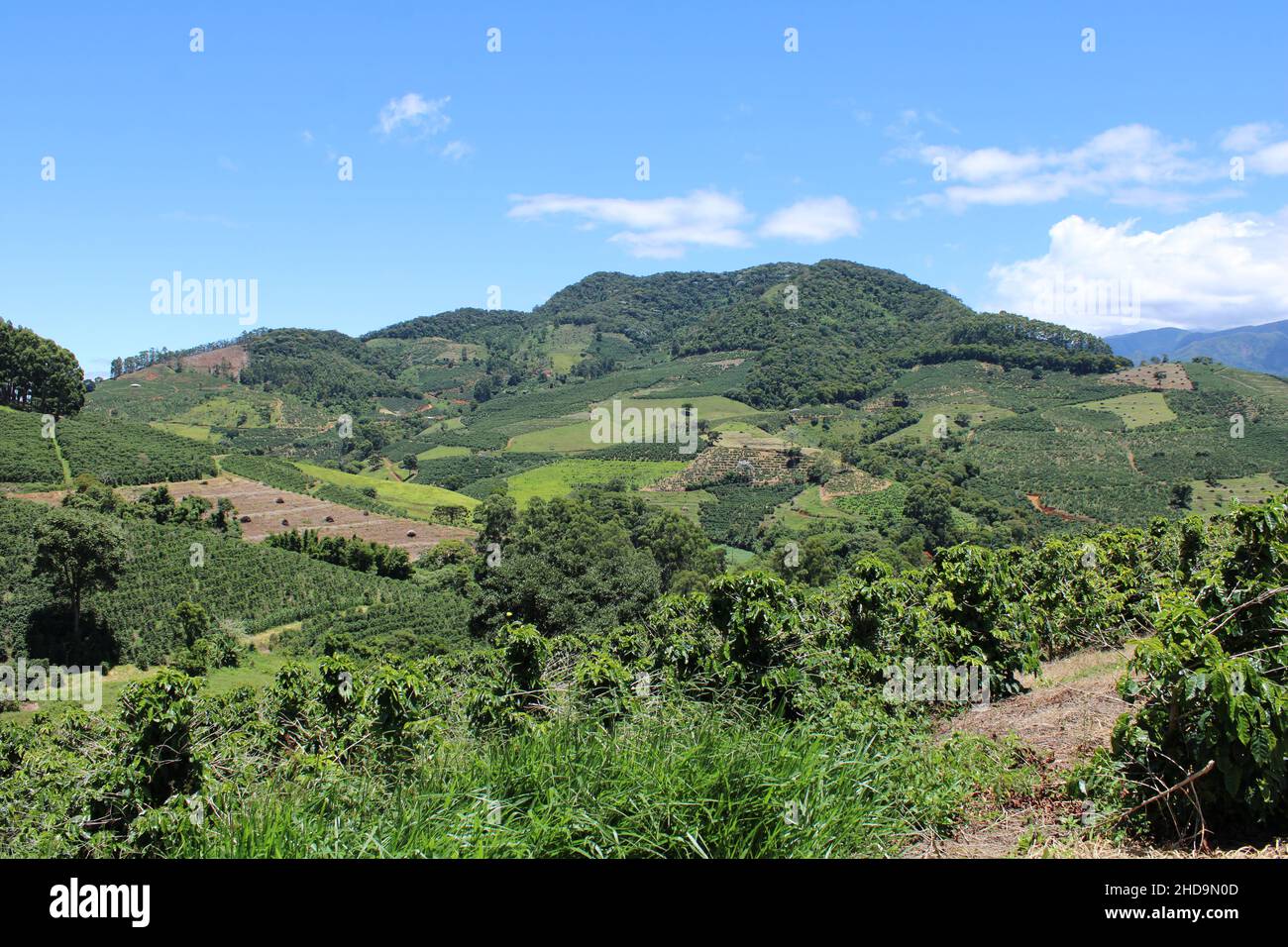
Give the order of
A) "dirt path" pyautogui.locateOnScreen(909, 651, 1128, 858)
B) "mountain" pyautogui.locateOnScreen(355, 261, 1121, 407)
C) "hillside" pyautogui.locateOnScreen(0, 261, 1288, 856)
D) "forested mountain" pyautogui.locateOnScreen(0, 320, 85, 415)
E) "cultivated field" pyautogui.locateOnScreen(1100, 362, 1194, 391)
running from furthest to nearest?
"mountain" pyautogui.locateOnScreen(355, 261, 1121, 407), "cultivated field" pyautogui.locateOnScreen(1100, 362, 1194, 391), "forested mountain" pyautogui.locateOnScreen(0, 320, 85, 415), "dirt path" pyautogui.locateOnScreen(909, 651, 1128, 858), "hillside" pyautogui.locateOnScreen(0, 261, 1288, 856)

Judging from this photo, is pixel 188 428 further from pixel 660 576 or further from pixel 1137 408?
pixel 1137 408

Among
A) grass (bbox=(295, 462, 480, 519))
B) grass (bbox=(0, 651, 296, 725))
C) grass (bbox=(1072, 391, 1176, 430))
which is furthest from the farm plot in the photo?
grass (bbox=(1072, 391, 1176, 430))

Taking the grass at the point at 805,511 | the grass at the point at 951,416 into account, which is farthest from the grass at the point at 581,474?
the grass at the point at 951,416

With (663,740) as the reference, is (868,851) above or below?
below

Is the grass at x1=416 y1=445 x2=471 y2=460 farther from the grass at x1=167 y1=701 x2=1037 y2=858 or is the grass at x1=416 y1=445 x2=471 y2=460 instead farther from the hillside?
the grass at x1=167 y1=701 x2=1037 y2=858

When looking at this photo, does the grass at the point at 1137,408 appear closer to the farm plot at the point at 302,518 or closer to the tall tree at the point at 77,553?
the farm plot at the point at 302,518

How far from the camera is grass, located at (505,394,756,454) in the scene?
115750mm

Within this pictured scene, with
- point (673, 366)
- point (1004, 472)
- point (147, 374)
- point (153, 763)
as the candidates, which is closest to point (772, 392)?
point (673, 366)

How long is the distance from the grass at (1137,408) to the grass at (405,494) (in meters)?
74.2

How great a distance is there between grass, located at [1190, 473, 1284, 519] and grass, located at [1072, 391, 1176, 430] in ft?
68.4

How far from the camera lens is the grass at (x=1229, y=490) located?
190 ft
